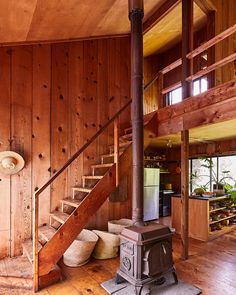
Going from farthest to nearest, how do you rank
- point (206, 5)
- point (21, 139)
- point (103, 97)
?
point (103, 97), point (206, 5), point (21, 139)

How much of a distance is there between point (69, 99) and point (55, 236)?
2.42 metres

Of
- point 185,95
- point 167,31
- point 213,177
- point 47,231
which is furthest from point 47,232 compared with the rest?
point 167,31

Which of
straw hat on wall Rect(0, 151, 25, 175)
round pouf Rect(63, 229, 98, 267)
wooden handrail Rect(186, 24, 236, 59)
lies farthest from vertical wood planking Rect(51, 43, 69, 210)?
wooden handrail Rect(186, 24, 236, 59)

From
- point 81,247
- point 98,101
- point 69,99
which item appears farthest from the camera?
point 98,101

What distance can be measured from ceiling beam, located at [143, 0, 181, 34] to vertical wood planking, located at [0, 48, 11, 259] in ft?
9.39

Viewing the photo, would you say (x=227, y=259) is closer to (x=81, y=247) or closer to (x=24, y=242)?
(x=81, y=247)

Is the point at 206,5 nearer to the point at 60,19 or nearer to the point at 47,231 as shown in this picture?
the point at 60,19

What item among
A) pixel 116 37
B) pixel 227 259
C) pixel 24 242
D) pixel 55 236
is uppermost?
pixel 116 37

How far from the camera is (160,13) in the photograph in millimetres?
4645

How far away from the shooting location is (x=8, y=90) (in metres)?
3.76

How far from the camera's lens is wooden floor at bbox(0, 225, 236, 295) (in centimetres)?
276

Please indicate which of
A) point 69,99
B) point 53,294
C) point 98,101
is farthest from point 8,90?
point 53,294

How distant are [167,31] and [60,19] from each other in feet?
10.3

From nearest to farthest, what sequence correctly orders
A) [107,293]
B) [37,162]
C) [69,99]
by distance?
[107,293] < [37,162] < [69,99]
